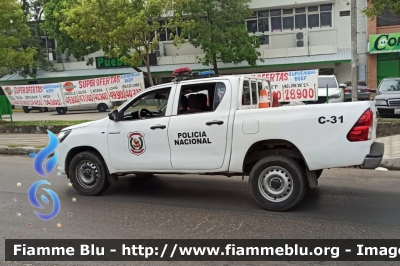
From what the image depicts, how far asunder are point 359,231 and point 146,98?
3684 millimetres

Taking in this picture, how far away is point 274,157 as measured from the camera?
18.0 ft

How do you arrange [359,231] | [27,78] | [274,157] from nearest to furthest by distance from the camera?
[359,231]
[274,157]
[27,78]

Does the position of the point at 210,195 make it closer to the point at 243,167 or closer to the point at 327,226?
the point at 243,167

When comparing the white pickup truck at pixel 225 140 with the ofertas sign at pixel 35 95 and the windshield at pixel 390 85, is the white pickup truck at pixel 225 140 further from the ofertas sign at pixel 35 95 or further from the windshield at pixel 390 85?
the ofertas sign at pixel 35 95

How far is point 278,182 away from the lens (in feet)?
18.0

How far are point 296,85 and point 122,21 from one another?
7.57 meters

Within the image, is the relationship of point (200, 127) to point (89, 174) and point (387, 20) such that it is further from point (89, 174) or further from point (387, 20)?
point (387, 20)

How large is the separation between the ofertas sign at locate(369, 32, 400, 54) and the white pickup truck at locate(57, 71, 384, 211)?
2207 cm

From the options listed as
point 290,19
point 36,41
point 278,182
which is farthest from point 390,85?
point 36,41

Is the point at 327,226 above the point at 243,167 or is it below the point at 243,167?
below

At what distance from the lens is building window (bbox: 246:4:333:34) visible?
2770cm

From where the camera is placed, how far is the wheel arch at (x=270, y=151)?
5477 millimetres

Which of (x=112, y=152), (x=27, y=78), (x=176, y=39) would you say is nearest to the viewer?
(x=112, y=152)

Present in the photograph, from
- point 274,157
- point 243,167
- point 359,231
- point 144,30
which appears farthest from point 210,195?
point 144,30
